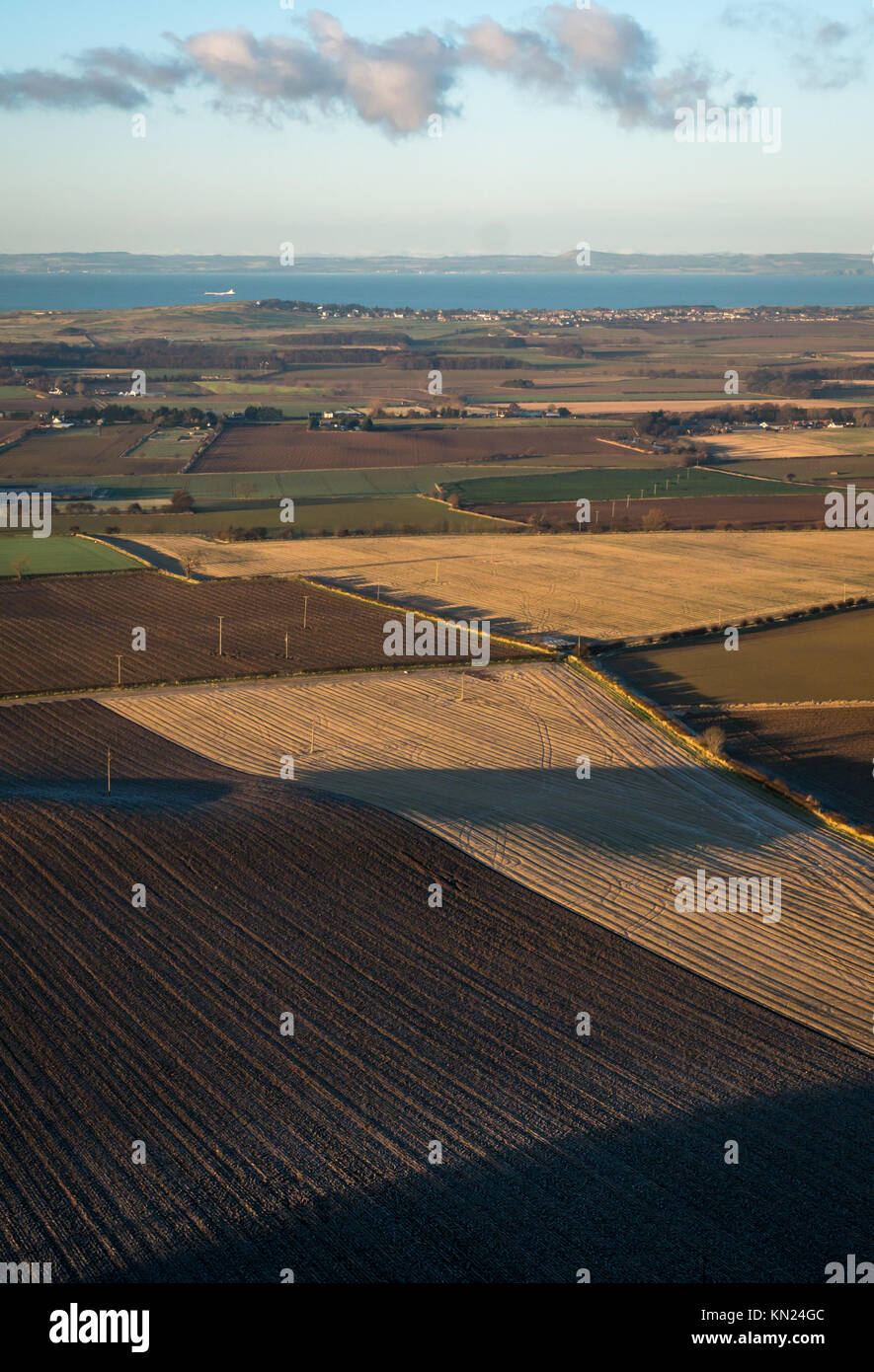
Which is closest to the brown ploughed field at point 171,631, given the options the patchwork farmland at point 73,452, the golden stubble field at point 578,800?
the golden stubble field at point 578,800

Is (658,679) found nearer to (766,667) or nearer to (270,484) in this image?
(766,667)

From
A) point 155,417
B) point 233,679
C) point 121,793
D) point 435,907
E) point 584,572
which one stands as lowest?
point 435,907

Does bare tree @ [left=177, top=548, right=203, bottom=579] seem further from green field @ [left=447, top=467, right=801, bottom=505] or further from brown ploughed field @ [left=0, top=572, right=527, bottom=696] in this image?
green field @ [left=447, top=467, right=801, bottom=505]

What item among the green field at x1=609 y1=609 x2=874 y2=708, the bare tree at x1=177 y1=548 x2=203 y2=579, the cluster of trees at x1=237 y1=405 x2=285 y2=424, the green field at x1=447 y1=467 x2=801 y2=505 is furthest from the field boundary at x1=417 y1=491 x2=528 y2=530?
the cluster of trees at x1=237 y1=405 x2=285 y2=424

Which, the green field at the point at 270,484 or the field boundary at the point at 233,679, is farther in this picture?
the green field at the point at 270,484

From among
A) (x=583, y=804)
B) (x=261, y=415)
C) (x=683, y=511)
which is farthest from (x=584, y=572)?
(x=261, y=415)

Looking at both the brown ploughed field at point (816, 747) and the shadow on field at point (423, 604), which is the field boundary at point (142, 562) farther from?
the brown ploughed field at point (816, 747)

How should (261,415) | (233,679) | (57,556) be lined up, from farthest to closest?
(261,415) → (57,556) → (233,679)
